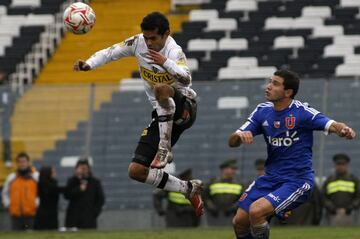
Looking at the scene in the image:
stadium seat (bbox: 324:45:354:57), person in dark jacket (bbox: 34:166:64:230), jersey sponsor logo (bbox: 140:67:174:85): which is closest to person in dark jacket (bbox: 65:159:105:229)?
person in dark jacket (bbox: 34:166:64:230)

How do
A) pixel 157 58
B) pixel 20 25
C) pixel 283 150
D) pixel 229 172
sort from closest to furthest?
1. pixel 283 150
2. pixel 157 58
3. pixel 229 172
4. pixel 20 25

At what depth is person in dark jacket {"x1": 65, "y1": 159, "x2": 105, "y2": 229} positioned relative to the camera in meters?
22.9

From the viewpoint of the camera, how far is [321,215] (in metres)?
22.4

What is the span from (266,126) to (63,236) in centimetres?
615

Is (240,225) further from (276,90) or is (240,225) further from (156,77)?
(156,77)

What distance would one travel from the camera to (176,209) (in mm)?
22750

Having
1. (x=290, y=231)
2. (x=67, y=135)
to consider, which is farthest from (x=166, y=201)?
(x=290, y=231)

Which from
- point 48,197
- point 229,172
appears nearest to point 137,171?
point 229,172

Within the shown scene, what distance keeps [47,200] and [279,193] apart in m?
10.5

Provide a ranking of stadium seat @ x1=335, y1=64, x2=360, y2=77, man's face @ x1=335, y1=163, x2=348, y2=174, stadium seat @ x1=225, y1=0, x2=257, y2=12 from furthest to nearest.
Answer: stadium seat @ x1=225, y1=0, x2=257, y2=12 < stadium seat @ x1=335, y1=64, x2=360, y2=77 < man's face @ x1=335, y1=163, x2=348, y2=174

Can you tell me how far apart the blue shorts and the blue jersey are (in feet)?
0.25

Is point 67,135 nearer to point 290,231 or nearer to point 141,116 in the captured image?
point 141,116

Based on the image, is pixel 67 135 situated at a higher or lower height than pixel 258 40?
lower

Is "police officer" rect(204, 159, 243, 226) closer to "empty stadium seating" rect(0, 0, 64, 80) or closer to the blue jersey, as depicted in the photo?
the blue jersey
